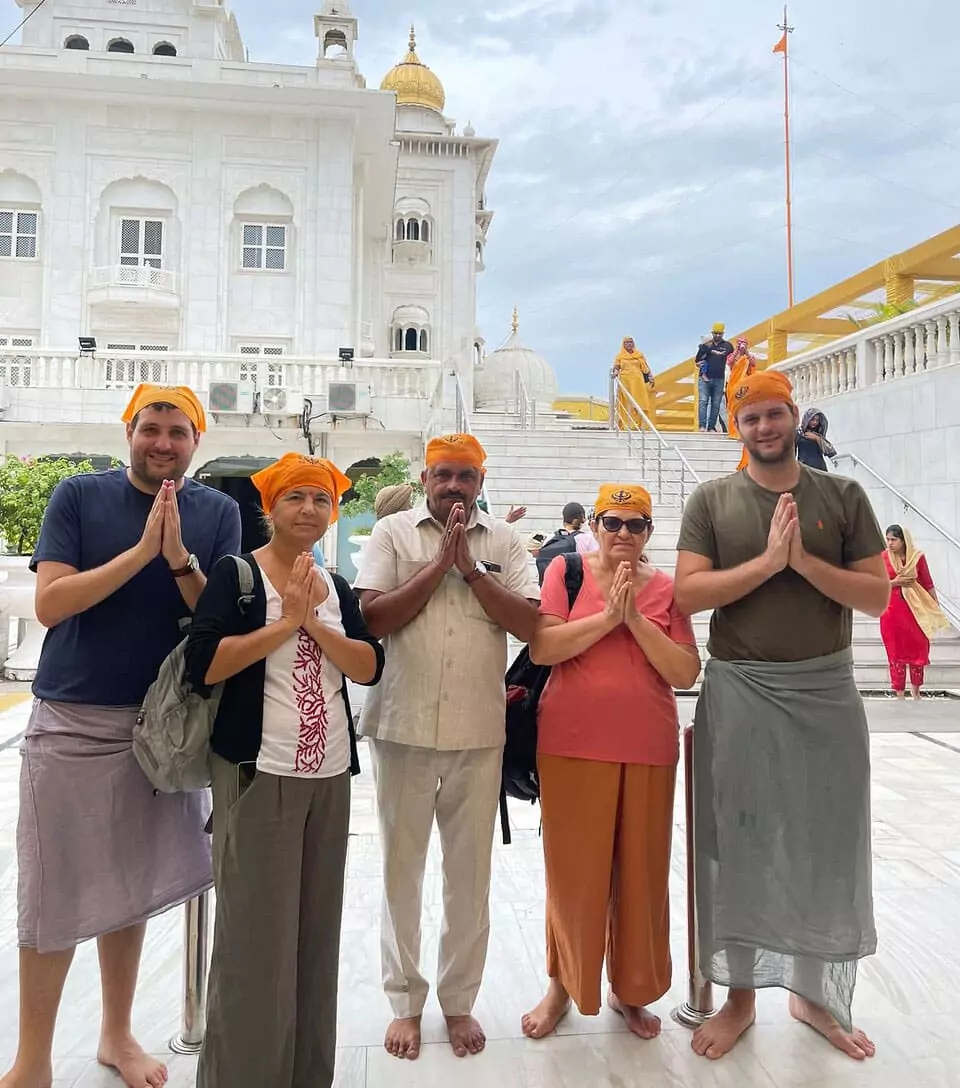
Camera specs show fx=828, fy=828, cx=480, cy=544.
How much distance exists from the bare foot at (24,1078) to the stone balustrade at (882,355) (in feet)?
34.7

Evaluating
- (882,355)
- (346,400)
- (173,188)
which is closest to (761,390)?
(882,355)

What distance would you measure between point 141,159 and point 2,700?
680 inches

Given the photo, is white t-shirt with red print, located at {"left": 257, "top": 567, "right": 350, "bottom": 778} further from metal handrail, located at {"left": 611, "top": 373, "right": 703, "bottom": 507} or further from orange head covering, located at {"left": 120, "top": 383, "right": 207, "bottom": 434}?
metal handrail, located at {"left": 611, "top": 373, "right": 703, "bottom": 507}

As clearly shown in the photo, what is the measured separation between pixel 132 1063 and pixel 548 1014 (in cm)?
120

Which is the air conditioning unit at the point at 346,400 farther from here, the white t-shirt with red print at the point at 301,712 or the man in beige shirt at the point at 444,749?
the white t-shirt with red print at the point at 301,712

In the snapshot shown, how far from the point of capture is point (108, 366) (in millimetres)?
17047

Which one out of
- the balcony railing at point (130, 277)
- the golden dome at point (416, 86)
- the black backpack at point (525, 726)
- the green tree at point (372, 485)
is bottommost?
the black backpack at point (525, 726)

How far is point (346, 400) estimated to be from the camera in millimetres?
16438

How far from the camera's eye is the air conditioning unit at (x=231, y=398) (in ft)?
53.0

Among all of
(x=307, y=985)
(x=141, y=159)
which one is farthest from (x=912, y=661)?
(x=141, y=159)

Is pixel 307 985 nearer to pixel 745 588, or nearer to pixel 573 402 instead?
pixel 745 588

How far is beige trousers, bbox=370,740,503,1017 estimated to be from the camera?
2482 mm

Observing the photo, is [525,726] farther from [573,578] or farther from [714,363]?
[714,363]

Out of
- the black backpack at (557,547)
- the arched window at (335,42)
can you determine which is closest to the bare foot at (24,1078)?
the black backpack at (557,547)
